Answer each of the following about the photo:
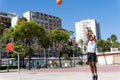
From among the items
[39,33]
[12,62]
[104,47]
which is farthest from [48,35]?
[104,47]

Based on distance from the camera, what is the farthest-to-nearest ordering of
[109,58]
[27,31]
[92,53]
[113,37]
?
1. [113,37]
2. [109,58]
3. [27,31]
4. [92,53]

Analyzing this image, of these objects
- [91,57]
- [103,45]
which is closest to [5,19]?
[103,45]

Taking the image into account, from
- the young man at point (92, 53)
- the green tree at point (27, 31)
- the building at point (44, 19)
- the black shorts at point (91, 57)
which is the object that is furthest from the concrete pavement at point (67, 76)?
the building at point (44, 19)

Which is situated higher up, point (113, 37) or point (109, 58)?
point (113, 37)

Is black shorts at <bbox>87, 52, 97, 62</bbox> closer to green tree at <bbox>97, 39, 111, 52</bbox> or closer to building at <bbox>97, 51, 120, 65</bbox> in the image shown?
building at <bbox>97, 51, 120, 65</bbox>

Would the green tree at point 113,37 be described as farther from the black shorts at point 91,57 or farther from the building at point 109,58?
the black shorts at point 91,57

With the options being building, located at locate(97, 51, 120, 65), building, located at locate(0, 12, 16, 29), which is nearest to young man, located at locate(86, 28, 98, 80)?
building, located at locate(97, 51, 120, 65)

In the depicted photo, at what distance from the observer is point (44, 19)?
148 meters

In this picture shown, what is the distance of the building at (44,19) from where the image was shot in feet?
463

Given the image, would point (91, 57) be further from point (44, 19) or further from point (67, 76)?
point (44, 19)

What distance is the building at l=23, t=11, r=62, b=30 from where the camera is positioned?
14100 cm

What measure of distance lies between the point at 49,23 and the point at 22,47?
296 feet

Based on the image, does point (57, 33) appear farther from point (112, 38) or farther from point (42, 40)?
point (112, 38)

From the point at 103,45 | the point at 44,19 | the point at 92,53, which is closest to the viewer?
the point at 92,53
